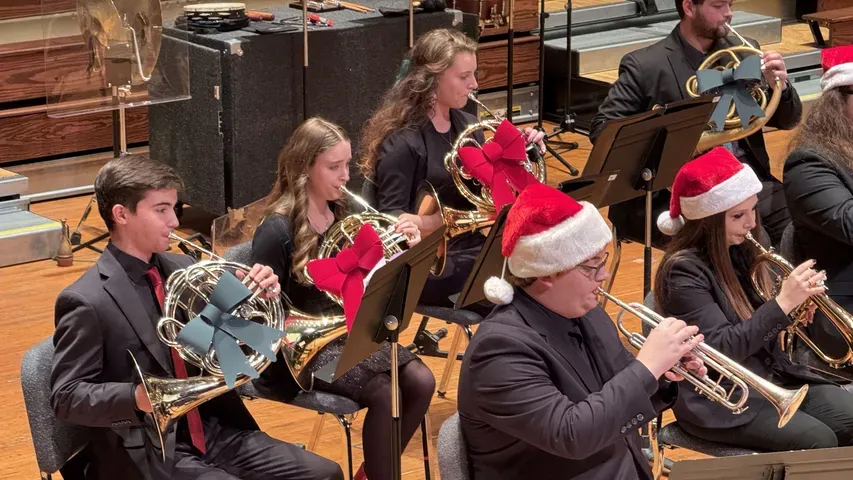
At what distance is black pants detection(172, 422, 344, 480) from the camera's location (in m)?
3.15

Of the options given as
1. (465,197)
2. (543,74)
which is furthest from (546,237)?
(543,74)

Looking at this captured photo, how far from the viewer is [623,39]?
8.29 meters

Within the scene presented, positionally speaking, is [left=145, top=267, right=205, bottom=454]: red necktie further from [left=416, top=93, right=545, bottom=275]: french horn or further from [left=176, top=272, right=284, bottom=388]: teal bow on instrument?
[left=416, top=93, right=545, bottom=275]: french horn

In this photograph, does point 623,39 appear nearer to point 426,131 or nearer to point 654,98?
point 654,98

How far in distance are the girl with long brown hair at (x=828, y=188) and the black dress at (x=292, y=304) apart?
1397mm

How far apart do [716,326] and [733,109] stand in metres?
1.51

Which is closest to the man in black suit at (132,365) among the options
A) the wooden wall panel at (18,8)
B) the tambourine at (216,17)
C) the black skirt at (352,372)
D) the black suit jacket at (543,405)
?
the black skirt at (352,372)

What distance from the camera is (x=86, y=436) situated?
9.87ft

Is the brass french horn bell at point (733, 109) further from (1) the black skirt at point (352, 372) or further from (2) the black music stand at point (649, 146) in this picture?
(1) the black skirt at point (352, 372)

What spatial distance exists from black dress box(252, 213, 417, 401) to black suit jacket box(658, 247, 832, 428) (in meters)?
0.88

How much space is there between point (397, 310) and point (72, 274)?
337 cm

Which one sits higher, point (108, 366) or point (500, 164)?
point (500, 164)

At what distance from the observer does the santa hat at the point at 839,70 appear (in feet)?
13.1

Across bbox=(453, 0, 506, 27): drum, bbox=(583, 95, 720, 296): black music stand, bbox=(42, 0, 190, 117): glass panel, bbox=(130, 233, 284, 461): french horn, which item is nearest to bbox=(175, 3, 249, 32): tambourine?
bbox=(42, 0, 190, 117): glass panel
